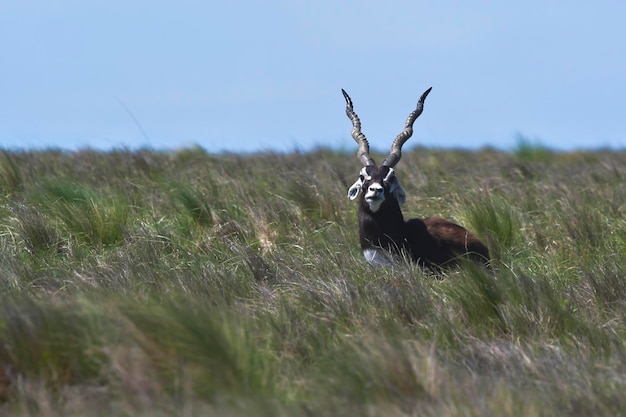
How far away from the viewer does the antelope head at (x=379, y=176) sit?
7395mm

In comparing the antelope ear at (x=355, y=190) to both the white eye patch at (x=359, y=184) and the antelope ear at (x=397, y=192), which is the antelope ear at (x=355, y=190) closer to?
the white eye patch at (x=359, y=184)

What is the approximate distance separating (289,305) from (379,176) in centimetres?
204

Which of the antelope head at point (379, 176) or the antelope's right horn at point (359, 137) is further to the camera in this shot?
the antelope's right horn at point (359, 137)

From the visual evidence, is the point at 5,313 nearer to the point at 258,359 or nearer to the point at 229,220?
the point at 258,359

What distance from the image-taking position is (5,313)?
4.70m

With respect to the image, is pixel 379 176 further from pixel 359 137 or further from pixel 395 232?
pixel 359 137

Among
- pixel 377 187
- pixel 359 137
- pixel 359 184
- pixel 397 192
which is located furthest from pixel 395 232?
pixel 359 137

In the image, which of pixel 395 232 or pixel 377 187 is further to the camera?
pixel 395 232

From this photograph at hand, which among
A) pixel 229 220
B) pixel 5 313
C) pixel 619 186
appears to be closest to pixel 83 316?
pixel 5 313

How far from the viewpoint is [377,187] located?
24.0 feet

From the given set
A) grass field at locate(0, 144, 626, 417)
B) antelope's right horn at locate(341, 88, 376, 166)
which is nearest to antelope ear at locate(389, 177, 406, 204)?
antelope's right horn at locate(341, 88, 376, 166)

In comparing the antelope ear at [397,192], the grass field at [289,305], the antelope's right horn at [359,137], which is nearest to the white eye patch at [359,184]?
the antelope's right horn at [359,137]

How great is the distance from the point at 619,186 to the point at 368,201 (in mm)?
4921

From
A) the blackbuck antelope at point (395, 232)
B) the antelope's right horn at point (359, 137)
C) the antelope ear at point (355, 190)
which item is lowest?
the blackbuck antelope at point (395, 232)
